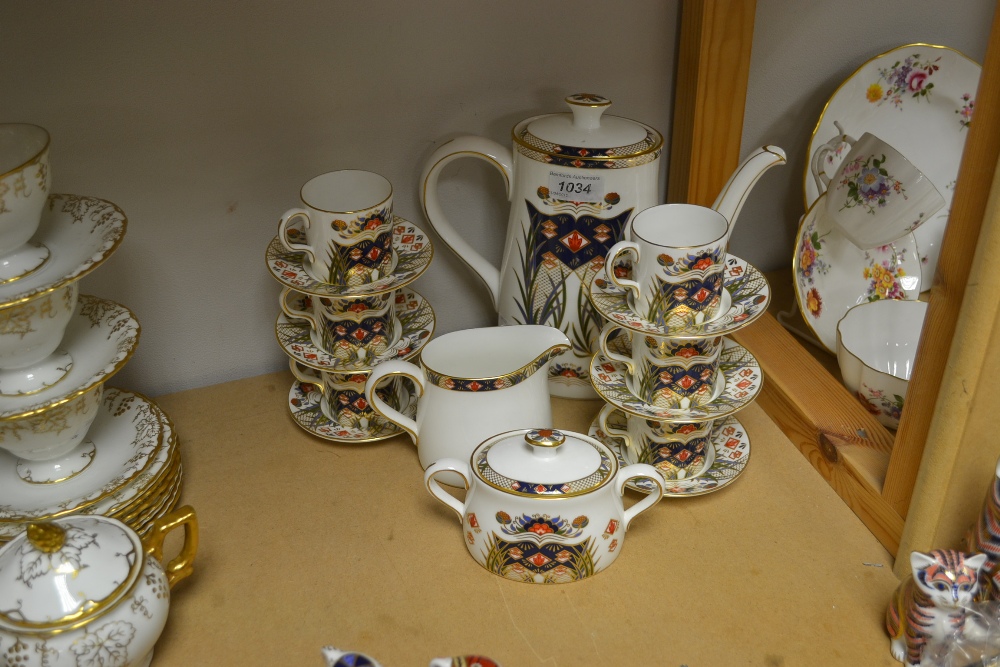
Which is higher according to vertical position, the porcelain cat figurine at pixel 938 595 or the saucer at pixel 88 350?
the saucer at pixel 88 350

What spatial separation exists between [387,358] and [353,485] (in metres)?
0.12

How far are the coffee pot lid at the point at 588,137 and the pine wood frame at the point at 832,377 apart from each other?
12 cm

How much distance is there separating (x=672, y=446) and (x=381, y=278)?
301 millimetres

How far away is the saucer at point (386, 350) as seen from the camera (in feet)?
2.92

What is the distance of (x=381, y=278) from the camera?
865 mm

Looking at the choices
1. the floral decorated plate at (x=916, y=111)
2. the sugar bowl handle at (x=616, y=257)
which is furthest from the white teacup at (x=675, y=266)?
the floral decorated plate at (x=916, y=111)

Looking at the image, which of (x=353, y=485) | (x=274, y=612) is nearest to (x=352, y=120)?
(x=353, y=485)

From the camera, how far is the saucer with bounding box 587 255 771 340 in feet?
2.55

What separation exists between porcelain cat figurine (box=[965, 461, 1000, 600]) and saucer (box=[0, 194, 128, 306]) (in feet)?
2.15

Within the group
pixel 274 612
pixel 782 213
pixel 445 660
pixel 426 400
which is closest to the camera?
pixel 445 660

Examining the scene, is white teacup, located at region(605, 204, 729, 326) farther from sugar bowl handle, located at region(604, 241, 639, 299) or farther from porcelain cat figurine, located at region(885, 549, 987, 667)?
porcelain cat figurine, located at region(885, 549, 987, 667)

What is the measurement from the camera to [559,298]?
936 mm

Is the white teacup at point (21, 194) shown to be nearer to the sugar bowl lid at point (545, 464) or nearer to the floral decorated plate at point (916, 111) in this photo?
the sugar bowl lid at point (545, 464)

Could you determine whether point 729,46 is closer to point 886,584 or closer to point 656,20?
point 656,20
